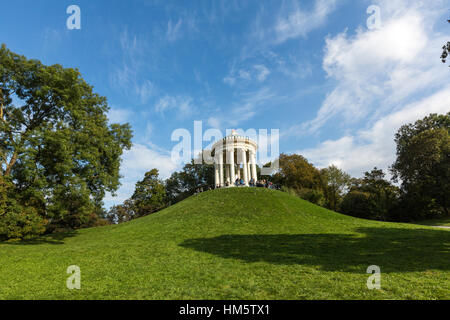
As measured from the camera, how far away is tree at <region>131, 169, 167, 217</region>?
47.4 m

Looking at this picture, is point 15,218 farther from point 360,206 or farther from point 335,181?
point 335,181

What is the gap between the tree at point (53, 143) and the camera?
15781 millimetres

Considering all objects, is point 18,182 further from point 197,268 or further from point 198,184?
point 198,184

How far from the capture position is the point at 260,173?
2479 inches

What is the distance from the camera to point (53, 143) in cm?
1568

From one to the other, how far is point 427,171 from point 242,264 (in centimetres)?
4305

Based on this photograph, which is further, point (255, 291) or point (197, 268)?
point (197, 268)

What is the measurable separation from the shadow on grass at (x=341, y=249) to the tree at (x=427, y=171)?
28.0 meters

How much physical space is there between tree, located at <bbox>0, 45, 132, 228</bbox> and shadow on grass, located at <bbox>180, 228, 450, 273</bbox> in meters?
10.0

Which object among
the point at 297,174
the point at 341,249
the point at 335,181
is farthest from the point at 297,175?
the point at 341,249

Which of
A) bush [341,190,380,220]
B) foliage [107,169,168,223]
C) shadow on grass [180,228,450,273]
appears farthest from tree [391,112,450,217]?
foliage [107,169,168,223]

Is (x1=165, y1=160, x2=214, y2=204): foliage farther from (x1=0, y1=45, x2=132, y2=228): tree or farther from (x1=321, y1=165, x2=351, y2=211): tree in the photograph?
(x1=0, y1=45, x2=132, y2=228): tree

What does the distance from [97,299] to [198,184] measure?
57279mm
